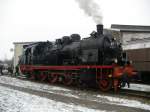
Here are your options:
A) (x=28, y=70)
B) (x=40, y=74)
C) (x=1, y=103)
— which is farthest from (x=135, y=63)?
(x=1, y=103)

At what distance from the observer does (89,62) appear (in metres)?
17.0

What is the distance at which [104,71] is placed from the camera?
1625 cm

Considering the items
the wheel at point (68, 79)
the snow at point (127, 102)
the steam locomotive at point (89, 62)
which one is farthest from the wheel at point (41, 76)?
the snow at point (127, 102)

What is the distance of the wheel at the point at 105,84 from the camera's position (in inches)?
633

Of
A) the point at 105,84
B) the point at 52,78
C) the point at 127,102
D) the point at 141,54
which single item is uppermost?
the point at 141,54

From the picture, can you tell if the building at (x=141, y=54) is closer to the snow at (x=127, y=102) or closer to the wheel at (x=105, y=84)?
the wheel at (x=105, y=84)

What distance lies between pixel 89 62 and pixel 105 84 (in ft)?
5.58

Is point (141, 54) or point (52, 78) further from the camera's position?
point (141, 54)

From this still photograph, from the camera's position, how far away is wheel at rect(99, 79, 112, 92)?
16.1m

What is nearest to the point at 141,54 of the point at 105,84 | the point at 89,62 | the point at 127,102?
the point at 89,62

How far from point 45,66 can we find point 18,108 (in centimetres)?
1217

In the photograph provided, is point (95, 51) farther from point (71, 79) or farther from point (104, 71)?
point (71, 79)

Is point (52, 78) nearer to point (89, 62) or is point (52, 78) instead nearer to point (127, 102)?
point (89, 62)

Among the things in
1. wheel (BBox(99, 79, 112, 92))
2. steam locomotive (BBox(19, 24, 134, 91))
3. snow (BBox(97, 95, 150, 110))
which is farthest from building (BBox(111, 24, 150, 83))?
snow (BBox(97, 95, 150, 110))
